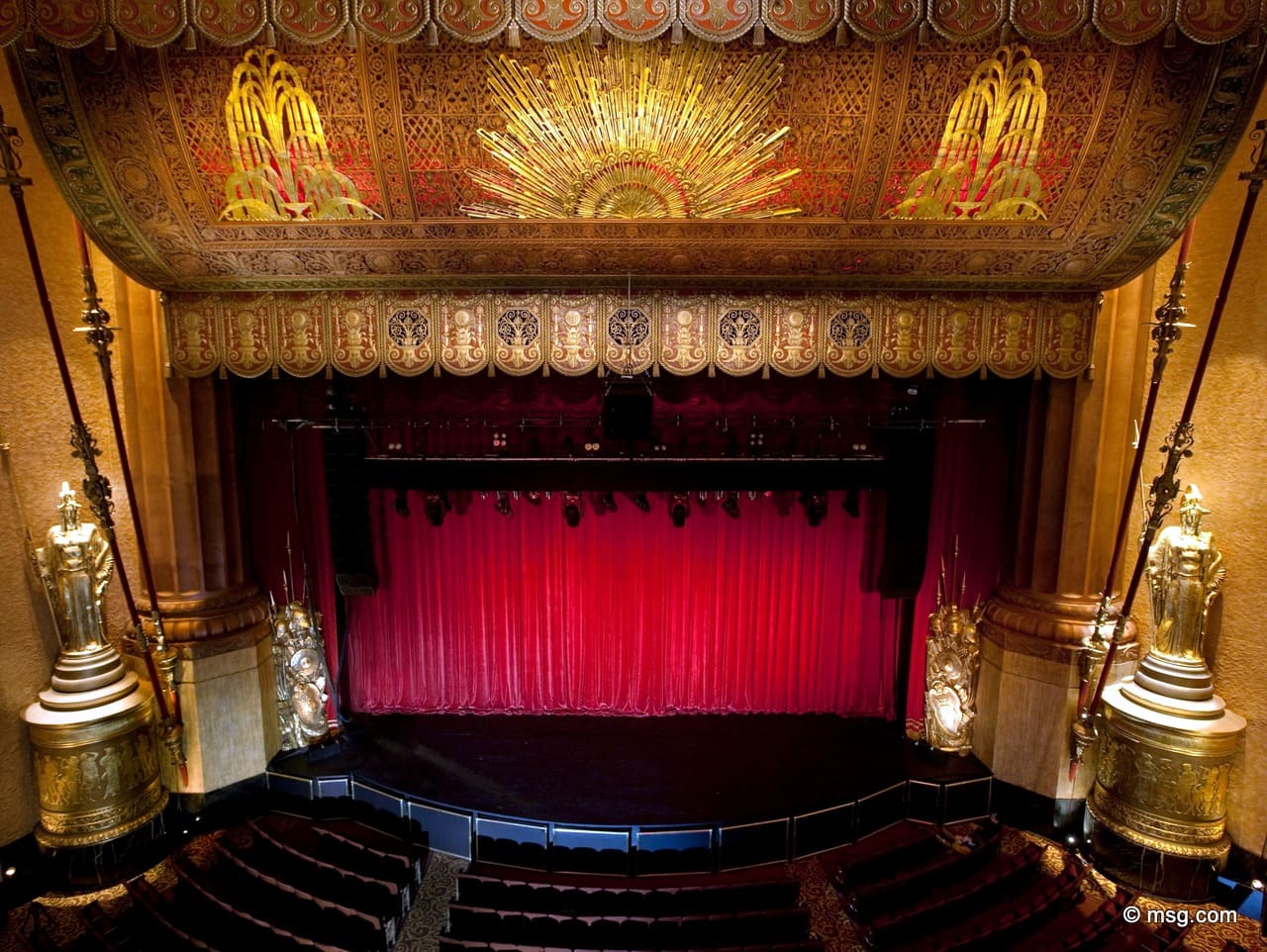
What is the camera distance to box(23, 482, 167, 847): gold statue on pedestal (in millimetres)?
6062

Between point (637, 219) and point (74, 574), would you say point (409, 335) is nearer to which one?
point (637, 219)

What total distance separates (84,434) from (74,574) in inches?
59.1

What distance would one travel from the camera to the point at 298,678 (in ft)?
25.8

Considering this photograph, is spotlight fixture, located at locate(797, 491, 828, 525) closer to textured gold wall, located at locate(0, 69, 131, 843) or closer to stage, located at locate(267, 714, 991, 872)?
stage, located at locate(267, 714, 991, 872)

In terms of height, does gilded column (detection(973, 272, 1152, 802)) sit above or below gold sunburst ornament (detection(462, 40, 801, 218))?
below

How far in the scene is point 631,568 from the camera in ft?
29.3

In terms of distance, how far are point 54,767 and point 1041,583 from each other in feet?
31.0

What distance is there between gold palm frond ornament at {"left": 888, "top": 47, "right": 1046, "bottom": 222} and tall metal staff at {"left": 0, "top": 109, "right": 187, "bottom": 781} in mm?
6296

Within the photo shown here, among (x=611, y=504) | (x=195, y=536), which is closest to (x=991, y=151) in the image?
(x=611, y=504)

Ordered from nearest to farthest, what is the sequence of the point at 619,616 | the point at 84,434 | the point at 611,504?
the point at 84,434, the point at 611,504, the point at 619,616

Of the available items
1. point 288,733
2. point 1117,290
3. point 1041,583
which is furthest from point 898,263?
point 288,733

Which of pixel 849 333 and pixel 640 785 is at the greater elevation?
pixel 849 333

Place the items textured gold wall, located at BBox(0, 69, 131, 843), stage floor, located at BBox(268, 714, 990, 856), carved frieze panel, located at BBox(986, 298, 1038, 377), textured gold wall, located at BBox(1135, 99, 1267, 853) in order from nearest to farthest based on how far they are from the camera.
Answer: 1. textured gold wall, located at BBox(1135, 99, 1267, 853)
2. textured gold wall, located at BBox(0, 69, 131, 843)
3. carved frieze panel, located at BBox(986, 298, 1038, 377)
4. stage floor, located at BBox(268, 714, 990, 856)

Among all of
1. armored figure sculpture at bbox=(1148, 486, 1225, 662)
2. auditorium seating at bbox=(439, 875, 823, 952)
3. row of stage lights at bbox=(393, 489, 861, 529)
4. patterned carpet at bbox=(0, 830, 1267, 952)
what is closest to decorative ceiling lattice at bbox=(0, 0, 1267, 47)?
armored figure sculpture at bbox=(1148, 486, 1225, 662)
